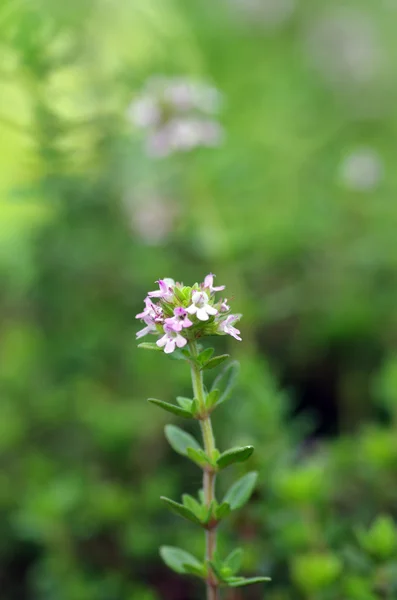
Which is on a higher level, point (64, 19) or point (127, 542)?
point (64, 19)

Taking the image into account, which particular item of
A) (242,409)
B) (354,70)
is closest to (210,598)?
(242,409)

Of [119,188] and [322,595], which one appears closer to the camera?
[322,595]

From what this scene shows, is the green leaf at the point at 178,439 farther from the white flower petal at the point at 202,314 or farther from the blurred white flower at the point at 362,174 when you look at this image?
the blurred white flower at the point at 362,174

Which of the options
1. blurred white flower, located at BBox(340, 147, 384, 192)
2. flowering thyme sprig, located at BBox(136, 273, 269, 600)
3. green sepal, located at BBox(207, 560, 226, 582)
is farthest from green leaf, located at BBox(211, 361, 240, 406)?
blurred white flower, located at BBox(340, 147, 384, 192)

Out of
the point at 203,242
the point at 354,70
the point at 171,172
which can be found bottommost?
the point at 203,242

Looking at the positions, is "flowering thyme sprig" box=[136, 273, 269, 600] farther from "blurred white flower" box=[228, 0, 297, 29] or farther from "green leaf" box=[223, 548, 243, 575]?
"blurred white flower" box=[228, 0, 297, 29]

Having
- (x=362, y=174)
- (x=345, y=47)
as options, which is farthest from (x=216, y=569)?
(x=345, y=47)

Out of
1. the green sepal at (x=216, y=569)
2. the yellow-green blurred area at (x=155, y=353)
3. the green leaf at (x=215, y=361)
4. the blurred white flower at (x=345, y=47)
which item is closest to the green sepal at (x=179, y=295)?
the green leaf at (x=215, y=361)

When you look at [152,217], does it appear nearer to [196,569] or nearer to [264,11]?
[196,569]

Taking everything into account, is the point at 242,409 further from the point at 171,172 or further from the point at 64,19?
the point at 64,19
